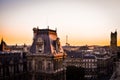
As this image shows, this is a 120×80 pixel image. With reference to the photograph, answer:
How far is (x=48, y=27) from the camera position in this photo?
861 inches

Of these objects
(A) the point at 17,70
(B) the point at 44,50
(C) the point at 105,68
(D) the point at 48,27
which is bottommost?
(C) the point at 105,68

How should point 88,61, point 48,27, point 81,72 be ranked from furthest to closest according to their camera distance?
point 88,61 < point 81,72 < point 48,27

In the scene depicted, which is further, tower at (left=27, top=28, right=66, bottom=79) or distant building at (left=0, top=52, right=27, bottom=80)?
distant building at (left=0, top=52, right=27, bottom=80)

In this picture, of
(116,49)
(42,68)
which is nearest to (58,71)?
(42,68)

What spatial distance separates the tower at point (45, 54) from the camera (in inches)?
803

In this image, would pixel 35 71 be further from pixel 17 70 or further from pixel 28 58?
pixel 17 70

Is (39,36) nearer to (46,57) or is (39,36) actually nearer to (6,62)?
(46,57)

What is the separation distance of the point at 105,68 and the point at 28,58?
34.7 meters

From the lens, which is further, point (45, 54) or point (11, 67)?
point (11, 67)

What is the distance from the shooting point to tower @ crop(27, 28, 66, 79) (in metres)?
20.4

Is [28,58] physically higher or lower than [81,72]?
higher

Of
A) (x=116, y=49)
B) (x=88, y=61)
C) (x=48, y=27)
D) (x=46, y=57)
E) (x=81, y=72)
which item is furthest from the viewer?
(x=116, y=49)

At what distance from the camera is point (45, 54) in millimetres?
20578

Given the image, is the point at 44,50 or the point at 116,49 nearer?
the point at 44,50
